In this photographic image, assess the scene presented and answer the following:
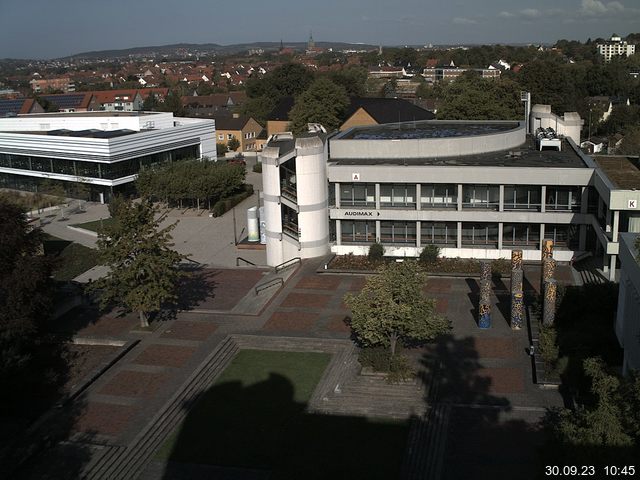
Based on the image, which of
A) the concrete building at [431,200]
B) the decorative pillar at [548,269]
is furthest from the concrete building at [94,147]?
the decorative pillar at [548,269]

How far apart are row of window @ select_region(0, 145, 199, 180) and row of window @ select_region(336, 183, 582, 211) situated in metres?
27.8

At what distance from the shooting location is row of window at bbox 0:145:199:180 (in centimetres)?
6181

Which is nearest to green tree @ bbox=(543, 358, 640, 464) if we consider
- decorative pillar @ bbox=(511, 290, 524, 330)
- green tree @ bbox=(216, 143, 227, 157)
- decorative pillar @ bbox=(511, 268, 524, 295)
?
decorative pillar @ bbox=(511, 290, 524, 330)

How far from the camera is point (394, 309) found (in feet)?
79.5

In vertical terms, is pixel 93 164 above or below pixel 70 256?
above

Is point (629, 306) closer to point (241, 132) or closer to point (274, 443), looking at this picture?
point (274, 443)

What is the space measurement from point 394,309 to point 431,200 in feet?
A: 53.9

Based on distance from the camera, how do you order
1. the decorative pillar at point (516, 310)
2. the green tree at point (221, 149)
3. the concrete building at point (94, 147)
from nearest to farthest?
the decorative pillar at point (516, 310)
the concrete building at point (94, 147)
the green tree at point (221, 149)

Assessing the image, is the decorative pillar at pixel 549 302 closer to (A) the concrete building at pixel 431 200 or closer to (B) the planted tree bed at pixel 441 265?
(B) the planted tree bed at pixel 441 265

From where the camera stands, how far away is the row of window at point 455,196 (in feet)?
124

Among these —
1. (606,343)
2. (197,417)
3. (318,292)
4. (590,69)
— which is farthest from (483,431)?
(590,69)

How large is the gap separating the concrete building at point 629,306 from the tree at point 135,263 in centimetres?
1701

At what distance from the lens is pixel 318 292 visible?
112 feet

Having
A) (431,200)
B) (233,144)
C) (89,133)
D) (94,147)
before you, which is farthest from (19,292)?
(233,144)
